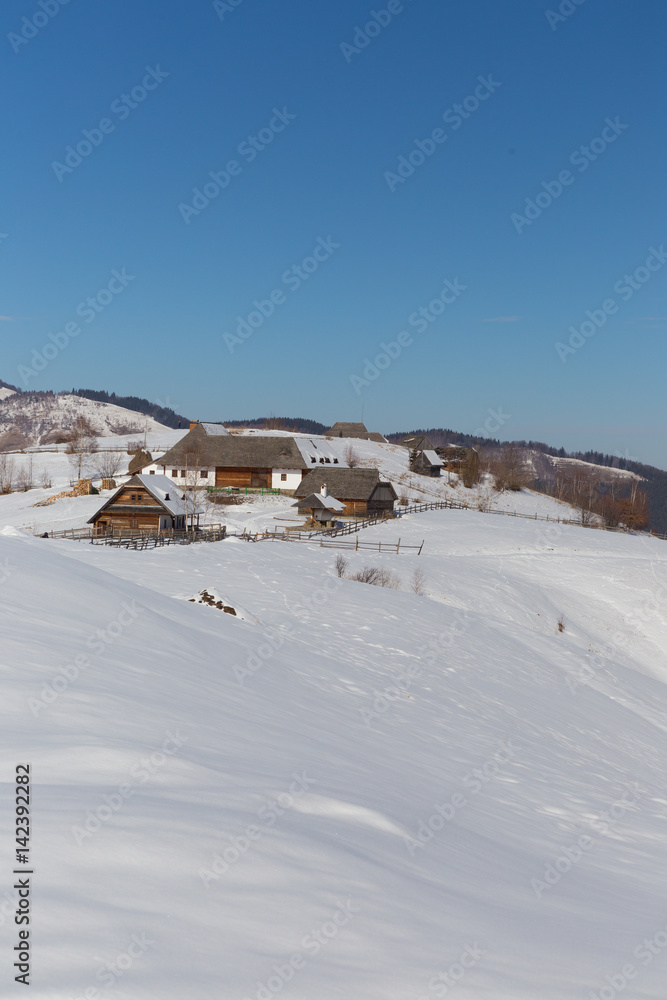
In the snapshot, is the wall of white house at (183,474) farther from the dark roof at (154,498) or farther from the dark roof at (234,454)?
the dark roof at (154,498)

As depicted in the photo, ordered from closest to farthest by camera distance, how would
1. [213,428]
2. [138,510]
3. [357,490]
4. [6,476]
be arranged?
1. [138,510]
2. [357,490]
3. [6,476]
4. [213,428]

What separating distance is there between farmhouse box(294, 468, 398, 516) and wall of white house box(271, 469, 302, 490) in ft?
24.8

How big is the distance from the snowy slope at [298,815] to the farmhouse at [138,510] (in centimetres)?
2844

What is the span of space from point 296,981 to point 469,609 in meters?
29.4

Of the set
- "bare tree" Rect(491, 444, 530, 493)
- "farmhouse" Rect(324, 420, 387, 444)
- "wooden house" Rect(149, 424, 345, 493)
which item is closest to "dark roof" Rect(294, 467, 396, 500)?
"wooden house" Rect(149, 424, 345, 493)

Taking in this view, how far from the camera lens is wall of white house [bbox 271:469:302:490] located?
70.1 metres

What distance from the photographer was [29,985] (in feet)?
9.05

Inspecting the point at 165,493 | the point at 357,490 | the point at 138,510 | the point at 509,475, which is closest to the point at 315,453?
the point at 357,490

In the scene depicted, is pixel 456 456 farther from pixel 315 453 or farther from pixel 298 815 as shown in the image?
pixel 298 815

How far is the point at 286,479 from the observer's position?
70375mm

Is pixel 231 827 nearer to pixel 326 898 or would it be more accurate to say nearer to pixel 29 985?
pixel 326 898

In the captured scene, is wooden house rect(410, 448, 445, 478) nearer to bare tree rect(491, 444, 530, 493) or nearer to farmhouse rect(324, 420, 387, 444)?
bare tree rect(491, 444, 530, 493)

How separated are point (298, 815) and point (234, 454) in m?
66.4


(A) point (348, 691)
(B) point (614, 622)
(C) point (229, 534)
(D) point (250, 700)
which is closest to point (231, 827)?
(D) point (250, 700)
